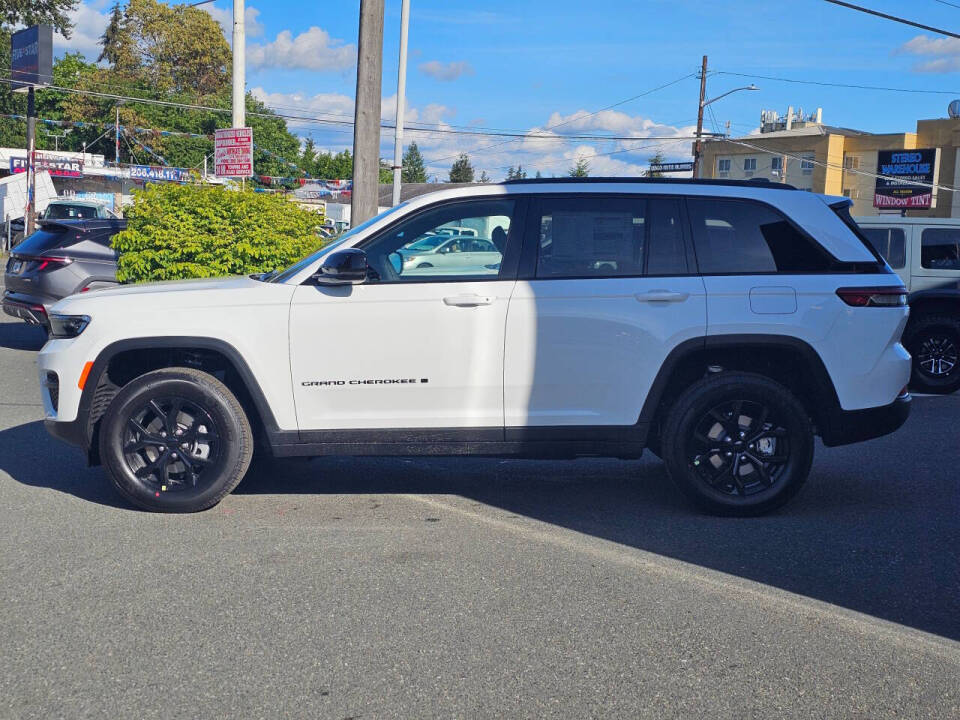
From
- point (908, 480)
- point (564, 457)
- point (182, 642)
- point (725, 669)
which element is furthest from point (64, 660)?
point (908, 480)

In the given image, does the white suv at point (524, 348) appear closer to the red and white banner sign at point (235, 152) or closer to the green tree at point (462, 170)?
the red and white banner sign at point (235, 152)

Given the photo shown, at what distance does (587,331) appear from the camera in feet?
19.4

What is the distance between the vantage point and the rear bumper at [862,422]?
6059 mm

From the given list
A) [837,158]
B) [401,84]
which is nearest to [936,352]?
[401,84]

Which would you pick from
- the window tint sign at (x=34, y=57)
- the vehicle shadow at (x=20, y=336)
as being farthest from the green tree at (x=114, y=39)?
the vehicle shadow at (x=20, y=336)

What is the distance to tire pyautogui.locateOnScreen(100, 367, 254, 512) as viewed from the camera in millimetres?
5914

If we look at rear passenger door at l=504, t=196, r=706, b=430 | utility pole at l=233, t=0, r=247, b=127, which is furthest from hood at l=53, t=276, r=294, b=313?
utility pole at l=233, t=0, r=247, b=127

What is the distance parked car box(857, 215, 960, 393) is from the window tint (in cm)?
618

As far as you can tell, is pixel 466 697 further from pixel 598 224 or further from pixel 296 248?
pixel 296 248

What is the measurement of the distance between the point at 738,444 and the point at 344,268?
2.48 meters

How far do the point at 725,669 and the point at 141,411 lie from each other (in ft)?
11.9

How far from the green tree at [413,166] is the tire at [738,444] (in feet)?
499

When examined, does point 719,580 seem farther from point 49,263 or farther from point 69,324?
point 49,263

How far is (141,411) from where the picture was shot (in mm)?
5961
